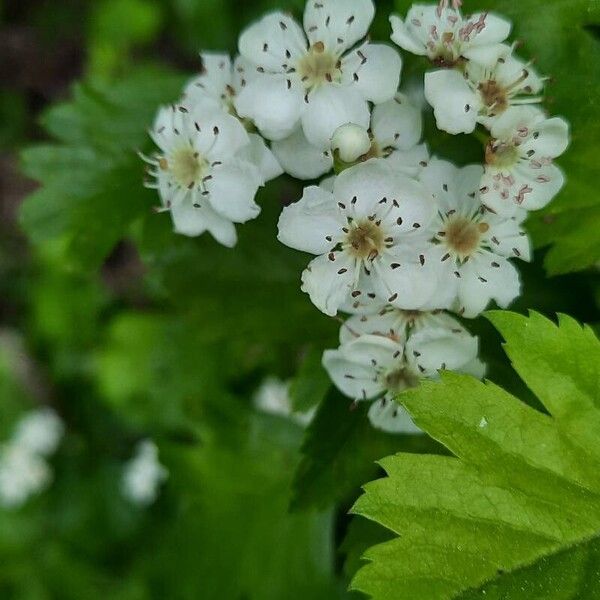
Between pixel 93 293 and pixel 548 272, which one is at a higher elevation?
pixel 548 272

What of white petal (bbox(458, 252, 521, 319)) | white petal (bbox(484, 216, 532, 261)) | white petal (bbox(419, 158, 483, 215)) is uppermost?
white petal (bbox(419, 158, 483, 215))

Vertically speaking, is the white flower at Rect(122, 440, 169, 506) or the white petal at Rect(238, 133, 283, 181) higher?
the white petal at Rect(238, 133, 283, 181)

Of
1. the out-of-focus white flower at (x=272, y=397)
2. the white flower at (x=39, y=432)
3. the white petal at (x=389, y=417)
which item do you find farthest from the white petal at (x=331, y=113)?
the white flower at (x=39, y=432)

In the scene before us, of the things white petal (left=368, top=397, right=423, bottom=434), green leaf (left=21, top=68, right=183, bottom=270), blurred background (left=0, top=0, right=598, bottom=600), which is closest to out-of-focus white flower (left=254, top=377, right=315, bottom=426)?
blurred background (left=0, top=0, right=598, bottom=600)

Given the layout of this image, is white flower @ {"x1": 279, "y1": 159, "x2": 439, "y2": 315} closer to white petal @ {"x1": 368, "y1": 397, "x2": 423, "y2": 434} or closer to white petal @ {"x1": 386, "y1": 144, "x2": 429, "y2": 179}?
white petal @ {"x1": 386, "y1": 144, "x2": 429, "y2": 179}

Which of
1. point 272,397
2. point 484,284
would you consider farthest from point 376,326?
point 272,397

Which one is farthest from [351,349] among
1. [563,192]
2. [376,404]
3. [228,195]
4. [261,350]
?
[261,350]

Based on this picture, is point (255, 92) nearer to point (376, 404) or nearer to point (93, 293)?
point (376, 404)
